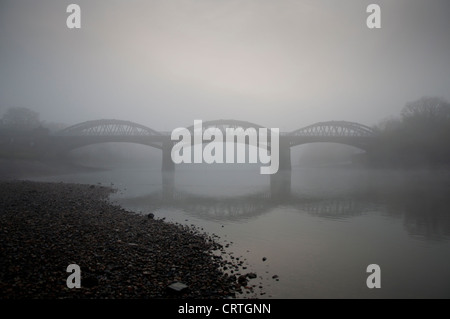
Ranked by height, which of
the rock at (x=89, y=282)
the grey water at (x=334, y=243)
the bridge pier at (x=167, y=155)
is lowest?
the grey water at (x=334, y=243)

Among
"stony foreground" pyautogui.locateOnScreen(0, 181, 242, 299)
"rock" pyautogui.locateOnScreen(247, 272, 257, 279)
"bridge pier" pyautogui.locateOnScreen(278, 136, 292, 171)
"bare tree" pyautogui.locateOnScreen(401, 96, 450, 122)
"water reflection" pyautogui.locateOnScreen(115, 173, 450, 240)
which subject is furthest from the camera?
"bridge pier" pyautogui.locateOnScreen(278, 136, 292, 171)

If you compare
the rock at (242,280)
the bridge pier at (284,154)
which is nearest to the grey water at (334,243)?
the rock at (242,280)

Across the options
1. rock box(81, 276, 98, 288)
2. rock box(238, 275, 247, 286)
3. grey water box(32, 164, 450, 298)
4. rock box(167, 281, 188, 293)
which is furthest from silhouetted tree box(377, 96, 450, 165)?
rock box(81, 276, 98, 288)

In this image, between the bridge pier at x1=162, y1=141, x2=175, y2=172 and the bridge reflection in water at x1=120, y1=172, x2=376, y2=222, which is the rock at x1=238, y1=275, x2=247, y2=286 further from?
the bridge pier at x1=162, y1=141, x2=175, y2=172

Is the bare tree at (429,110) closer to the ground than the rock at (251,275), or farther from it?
farther from it

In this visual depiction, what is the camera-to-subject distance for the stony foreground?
661 cm

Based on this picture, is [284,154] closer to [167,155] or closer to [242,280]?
[167,155]

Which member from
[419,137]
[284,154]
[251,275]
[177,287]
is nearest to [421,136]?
[419,137]

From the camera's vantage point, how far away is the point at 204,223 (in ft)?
51.8

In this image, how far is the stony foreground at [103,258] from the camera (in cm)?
661

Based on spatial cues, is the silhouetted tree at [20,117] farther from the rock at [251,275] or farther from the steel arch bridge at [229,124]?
the rock at [251,275]
